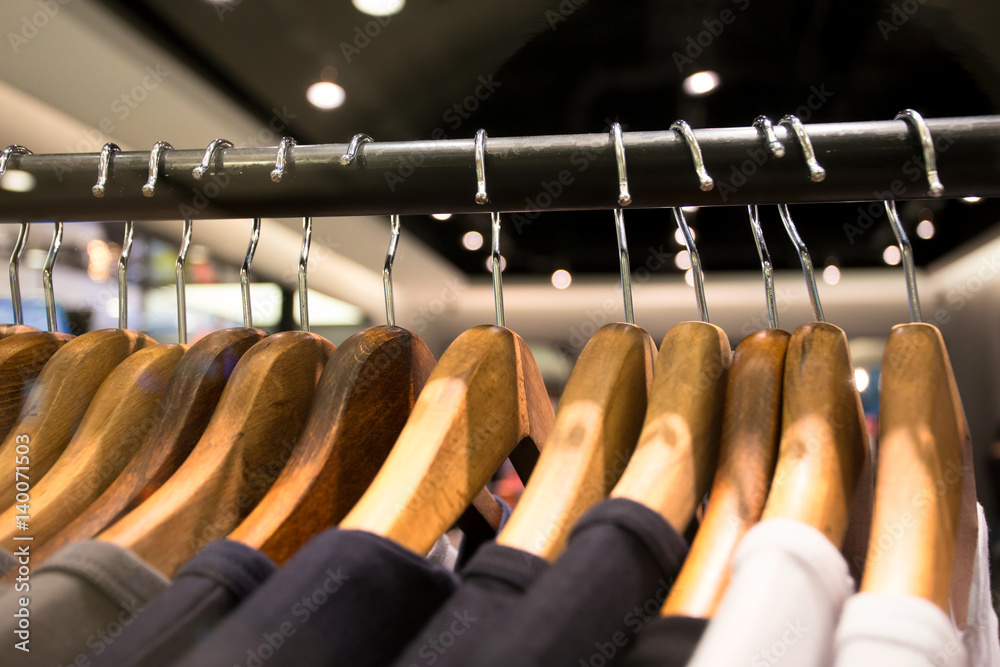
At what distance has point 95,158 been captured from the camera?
476mm

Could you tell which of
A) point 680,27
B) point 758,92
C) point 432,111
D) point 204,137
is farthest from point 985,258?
point 204,137

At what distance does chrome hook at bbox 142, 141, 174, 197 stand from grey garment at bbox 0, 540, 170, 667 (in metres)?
0.26

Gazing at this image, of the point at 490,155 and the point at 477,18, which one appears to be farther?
the point at 477,18

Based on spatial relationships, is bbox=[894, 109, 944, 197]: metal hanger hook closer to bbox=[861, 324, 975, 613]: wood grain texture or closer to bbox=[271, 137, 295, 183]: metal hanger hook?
bbox=[861, 324, 975, 613]: wood grain texture

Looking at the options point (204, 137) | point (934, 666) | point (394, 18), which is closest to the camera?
point (934, 666)

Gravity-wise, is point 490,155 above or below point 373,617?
above

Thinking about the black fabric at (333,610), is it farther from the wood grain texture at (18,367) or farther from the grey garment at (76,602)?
Result: the wood grain texture at (18,367)

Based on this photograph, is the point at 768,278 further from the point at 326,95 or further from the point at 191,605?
the point at 326,95

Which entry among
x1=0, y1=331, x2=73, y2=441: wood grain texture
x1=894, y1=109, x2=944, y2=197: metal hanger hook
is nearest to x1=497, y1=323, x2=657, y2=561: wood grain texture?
x1=894, y1=109, x2=944, y2=197: metal hanger hook

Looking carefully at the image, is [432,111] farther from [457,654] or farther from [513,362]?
[457,654]

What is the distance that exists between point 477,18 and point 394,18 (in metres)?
0.21

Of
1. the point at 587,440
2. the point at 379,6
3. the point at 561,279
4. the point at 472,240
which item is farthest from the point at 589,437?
the point at 561,279

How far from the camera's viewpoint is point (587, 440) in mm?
361

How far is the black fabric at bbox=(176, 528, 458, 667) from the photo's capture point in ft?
0.83
